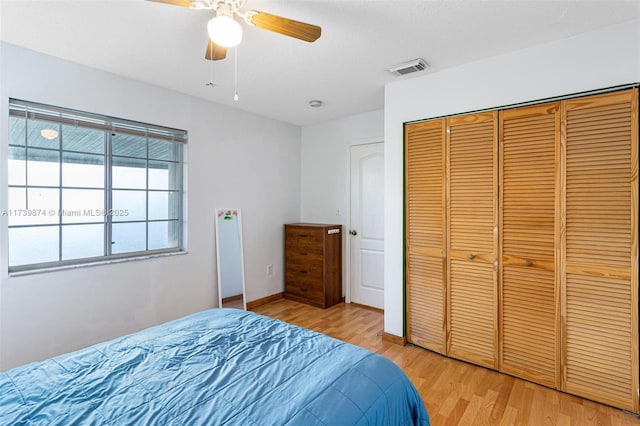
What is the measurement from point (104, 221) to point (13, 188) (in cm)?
67

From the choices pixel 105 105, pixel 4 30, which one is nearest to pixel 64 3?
pixel 4 30

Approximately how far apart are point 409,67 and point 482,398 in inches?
101

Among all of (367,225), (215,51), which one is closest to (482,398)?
(367,225)

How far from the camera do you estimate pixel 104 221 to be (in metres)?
2.90

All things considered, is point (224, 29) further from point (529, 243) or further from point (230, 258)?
point (230, 258)

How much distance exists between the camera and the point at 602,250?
6.96ft

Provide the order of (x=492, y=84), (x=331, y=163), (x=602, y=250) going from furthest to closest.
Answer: (x=331, y=163), (x=492, y=84), (x=602, y=250)

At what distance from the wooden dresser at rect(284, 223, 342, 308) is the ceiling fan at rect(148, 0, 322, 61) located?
2650 mm

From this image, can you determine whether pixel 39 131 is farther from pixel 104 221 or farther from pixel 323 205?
pixel 323 205

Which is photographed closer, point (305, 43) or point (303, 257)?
point (305, 43)

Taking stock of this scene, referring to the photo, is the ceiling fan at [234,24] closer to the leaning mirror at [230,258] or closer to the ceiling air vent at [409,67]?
the ceiling air vent at [409,67]

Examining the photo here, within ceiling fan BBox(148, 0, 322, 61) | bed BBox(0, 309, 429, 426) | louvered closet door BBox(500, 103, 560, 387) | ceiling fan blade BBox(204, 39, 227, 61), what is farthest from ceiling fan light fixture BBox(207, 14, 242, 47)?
louvered closet door BBox(500, 103, 560, 387)

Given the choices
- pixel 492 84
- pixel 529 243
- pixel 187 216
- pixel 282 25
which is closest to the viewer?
pixel 282 25

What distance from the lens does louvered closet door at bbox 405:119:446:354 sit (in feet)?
9.24
